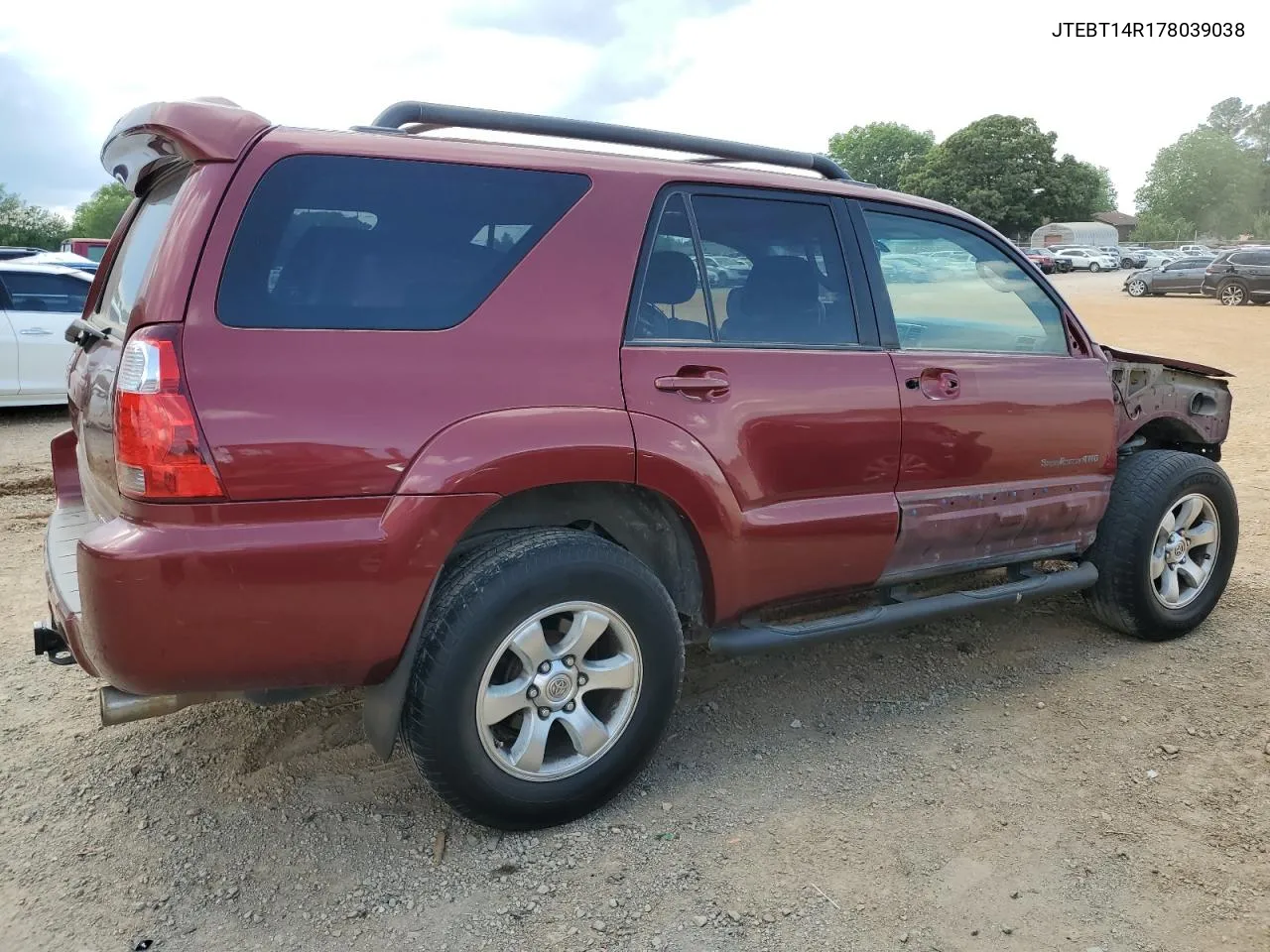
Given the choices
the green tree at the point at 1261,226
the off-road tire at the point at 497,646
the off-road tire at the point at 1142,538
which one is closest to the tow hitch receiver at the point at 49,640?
the off-road tire at the point at 497,646

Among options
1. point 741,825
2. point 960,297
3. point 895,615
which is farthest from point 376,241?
point 960,297

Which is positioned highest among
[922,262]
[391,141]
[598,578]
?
[391,141]

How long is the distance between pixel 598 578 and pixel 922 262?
1.80m

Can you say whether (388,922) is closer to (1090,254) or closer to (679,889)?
(679,889)

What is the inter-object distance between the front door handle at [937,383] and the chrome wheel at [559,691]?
1.33 meters

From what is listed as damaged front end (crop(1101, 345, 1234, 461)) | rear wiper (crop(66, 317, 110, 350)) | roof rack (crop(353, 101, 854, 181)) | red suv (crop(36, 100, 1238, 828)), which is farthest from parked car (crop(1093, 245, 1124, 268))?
rear wiper (crop(66, 317, 110, 350))

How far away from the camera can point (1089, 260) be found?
2014 inches

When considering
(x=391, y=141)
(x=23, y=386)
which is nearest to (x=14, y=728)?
(x=391, y=141)

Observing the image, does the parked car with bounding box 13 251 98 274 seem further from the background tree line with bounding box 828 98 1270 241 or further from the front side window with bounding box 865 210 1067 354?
the background tree line with bounding box 828 98 1270 241

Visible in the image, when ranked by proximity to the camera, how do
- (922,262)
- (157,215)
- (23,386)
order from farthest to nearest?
(23,386)
(922,262)
(157,215)

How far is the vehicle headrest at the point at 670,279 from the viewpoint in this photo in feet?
Answer: 9.23

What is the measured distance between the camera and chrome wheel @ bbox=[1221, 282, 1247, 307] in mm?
25547

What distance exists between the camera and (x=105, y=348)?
2604 millimetres

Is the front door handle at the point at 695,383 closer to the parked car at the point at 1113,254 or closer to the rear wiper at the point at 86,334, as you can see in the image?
the rear wiper at the point at 86,334
